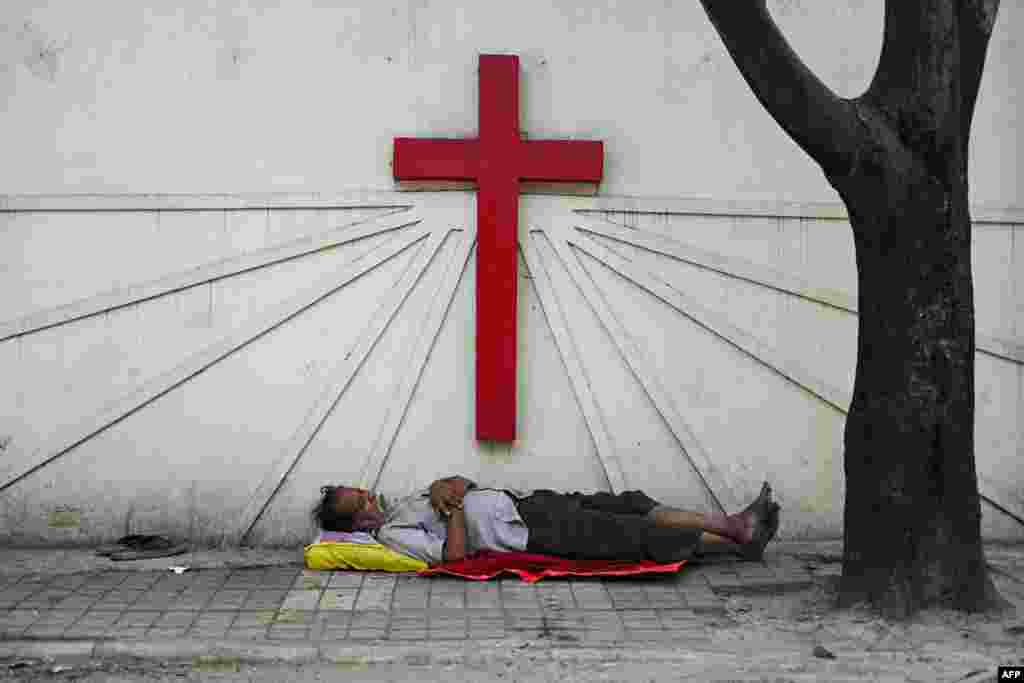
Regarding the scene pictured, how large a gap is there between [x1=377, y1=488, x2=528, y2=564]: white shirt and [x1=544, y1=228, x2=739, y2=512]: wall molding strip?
3.55ft

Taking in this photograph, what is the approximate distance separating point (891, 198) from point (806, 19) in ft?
6.97

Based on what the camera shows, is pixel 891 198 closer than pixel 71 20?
Yes

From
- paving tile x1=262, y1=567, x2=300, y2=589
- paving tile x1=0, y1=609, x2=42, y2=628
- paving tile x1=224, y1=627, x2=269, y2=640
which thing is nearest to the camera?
paving tile x1=224, y1=627, x2=269, y2=640

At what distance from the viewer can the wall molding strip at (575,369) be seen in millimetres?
7281

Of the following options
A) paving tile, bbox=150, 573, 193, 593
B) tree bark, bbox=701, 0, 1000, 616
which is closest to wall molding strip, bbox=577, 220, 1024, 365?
tree bark, bbox=701, 0, 1000, 616

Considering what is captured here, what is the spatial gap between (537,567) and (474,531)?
0.39 metres

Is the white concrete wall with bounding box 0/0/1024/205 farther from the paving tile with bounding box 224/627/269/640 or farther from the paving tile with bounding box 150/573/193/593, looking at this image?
the paving tile with bounding box 224/627/269/640

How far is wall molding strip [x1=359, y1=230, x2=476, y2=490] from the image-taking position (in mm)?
7273

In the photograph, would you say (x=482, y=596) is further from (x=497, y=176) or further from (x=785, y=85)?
(x=785, y=85)

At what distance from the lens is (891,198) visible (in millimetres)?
5590

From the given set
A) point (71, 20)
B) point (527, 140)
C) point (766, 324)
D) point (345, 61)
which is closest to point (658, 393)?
point (766, 324)

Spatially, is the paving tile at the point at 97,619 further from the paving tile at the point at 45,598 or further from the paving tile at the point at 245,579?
the paving tile at the point at 245,579

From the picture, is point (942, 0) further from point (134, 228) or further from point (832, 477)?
point (134, 228)

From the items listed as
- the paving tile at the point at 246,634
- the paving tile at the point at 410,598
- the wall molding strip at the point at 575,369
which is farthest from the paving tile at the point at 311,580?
the wall molding strip at the point at 575,369
